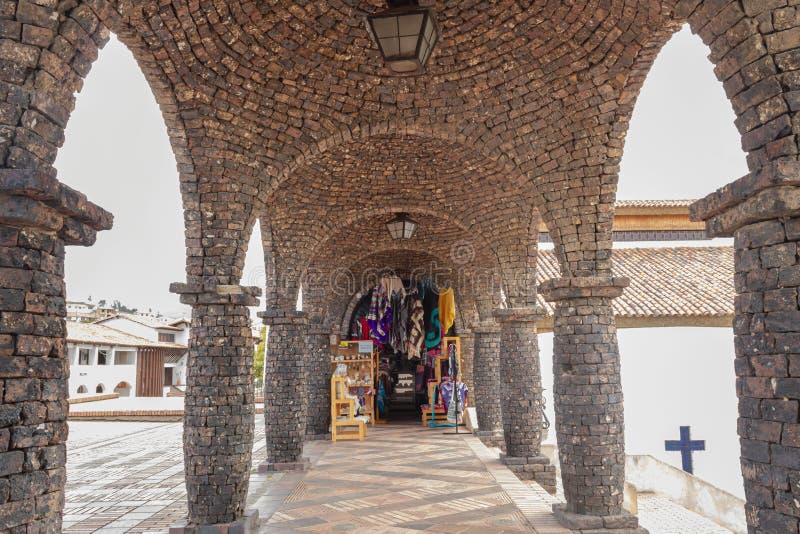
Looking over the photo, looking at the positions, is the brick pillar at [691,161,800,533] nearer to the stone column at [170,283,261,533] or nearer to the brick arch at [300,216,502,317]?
the stone column at [170,283,261,533]

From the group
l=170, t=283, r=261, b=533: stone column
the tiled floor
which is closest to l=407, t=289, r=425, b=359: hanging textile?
the tiled floor

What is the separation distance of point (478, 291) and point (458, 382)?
2.87 meters

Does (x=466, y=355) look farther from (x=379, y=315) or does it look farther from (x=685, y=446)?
(x=685, y=446)

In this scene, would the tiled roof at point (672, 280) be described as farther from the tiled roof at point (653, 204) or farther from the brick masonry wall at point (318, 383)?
the brick masonry wall at point (318, 383)

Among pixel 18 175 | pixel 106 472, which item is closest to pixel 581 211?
pixel 18 175

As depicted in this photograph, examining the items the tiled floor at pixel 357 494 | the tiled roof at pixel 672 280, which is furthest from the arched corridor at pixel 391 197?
the tiled roof at pixel 672 280

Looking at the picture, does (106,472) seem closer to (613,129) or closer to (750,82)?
(613,129)

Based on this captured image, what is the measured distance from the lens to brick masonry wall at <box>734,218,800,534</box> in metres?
2.59

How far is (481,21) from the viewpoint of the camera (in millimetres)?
5719

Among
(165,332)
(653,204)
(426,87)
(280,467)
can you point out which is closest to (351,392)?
(280,467)

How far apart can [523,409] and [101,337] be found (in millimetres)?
22981

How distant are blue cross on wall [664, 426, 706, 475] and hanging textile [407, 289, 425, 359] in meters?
6.86

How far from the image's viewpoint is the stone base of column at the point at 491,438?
1197cm

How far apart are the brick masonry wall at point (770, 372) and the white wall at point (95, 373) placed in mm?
26898
